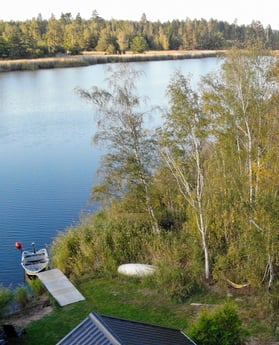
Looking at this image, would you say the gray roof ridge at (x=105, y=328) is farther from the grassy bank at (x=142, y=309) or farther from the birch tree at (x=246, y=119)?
the birch tree at (x=246, y=119)

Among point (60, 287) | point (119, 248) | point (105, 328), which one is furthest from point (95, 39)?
point (105, 328)

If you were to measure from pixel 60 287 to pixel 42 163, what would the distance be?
1534cm

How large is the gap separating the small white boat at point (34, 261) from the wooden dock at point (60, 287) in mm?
1228

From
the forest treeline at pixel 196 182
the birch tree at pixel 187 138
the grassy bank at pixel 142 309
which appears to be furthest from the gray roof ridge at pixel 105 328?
the birch tree at pixel 187 138

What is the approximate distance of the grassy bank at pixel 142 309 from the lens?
1317 cm

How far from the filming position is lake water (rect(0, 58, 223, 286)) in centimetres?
2258

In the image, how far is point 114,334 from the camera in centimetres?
741

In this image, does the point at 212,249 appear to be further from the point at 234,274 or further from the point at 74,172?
the point at 74,172

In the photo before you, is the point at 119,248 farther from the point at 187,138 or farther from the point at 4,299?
the point at 187,138

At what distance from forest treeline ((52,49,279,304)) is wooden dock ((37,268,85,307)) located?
2.23 feet

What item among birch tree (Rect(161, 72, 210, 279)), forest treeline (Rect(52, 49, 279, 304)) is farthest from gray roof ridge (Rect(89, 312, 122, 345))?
birch tree (Rect(161, 72, 210, 279))

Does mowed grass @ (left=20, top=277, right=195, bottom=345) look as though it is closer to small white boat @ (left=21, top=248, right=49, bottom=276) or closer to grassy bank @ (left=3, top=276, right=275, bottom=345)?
grassy bank @ (left=3, top=276, right=275, bottom=345)

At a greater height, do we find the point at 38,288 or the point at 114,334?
the point at 114,334

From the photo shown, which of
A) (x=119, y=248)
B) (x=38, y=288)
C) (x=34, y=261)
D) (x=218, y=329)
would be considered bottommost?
(x=34, y=261)
